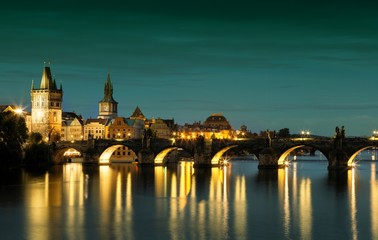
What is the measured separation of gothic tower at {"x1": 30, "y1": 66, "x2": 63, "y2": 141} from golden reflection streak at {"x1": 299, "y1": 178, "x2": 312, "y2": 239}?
314ft

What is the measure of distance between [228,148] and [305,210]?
6006 centimetres

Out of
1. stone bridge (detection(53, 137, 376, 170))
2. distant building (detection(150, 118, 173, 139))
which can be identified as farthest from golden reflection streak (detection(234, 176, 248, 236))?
distant building (detection(150, 118, 173, 139))

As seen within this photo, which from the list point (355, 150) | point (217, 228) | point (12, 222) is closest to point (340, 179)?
point (355, 150)

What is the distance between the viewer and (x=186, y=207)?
58.4 meters

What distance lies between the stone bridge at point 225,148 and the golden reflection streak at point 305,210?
76.3 feet

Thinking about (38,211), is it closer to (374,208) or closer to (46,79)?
(374,208)

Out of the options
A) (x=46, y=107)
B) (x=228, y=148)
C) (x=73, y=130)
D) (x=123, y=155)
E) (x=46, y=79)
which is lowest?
(x=123, y=155)

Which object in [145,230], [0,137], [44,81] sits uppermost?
[44,81]

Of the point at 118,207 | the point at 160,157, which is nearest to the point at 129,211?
the point at 118,207

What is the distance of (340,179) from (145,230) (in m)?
47.2

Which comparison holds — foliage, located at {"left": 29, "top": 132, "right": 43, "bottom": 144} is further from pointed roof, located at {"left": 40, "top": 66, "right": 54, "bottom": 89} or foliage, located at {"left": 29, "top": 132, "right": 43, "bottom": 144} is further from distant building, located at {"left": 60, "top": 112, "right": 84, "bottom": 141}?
distant building, located at {"left": 60, "top": 112, "right": 84, "bottom": 141}

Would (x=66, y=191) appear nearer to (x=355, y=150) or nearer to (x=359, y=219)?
(x=359, y=219)

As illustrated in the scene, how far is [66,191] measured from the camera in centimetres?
7156

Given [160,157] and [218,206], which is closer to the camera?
[218,206]
